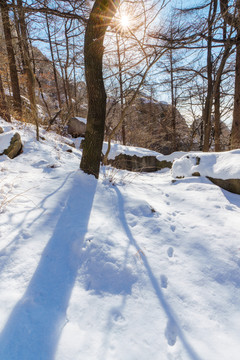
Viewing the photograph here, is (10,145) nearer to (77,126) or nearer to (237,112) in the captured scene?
(77,126)

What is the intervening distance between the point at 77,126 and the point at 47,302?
9.65m

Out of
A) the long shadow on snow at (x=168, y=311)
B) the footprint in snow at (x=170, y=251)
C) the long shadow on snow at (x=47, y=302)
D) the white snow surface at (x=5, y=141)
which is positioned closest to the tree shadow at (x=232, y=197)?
the footprint in snow at (x=170, y=251)

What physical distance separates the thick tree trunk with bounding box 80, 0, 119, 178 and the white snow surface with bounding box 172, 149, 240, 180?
7.67 feet

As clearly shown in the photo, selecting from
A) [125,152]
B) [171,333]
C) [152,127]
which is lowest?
[171,333]

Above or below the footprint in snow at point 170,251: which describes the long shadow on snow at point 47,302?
above

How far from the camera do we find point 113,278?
136 cm

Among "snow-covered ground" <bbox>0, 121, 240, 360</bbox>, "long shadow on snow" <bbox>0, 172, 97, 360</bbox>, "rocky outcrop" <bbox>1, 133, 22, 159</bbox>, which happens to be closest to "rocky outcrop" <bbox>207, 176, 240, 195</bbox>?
"snow-covered ground" <bbox>0, 121, 240, 360</bbox>

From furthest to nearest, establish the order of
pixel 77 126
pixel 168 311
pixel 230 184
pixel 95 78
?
pixel 77 126
pixel 230 184
pixel 95 78
pixel 168 311

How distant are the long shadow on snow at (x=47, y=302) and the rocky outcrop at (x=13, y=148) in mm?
2827

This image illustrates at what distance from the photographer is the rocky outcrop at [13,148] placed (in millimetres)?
3797

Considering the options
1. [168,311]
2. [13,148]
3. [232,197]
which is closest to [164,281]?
[168,311]

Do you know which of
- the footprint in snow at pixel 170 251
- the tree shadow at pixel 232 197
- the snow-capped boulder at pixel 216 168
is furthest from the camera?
the snow-capped boulder at pixel 216 168

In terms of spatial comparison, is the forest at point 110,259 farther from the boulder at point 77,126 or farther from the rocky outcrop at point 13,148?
the boulder at point 77,126

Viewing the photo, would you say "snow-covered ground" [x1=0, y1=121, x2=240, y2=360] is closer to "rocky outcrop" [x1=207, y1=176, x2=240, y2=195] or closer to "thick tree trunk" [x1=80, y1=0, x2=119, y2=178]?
"rocky outcrop" [x1=207, y1=176, x2=240, y2=195]
